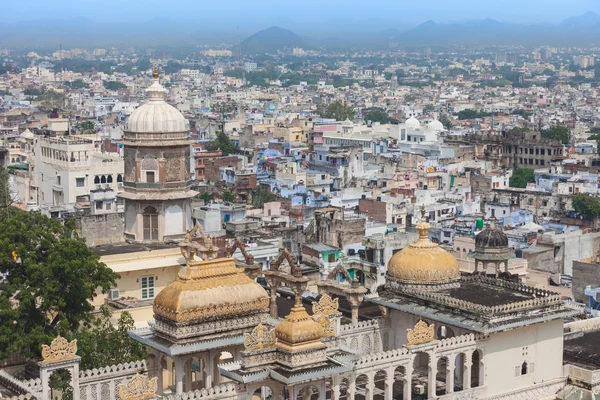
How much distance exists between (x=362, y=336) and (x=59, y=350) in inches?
289

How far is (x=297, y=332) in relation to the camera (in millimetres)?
20125

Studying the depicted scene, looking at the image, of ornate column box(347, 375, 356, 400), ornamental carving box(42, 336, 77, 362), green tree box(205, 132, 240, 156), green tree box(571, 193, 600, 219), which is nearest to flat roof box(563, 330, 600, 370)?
ornate column box(347, 375, 356, 400)

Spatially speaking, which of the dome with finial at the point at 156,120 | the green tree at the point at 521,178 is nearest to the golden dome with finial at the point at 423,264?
the dome with finial at the point at 156,120

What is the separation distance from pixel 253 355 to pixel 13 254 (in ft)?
24.9

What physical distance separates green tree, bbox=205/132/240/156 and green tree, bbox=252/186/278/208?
2417 centimetres

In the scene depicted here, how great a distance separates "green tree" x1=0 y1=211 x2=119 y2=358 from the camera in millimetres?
24281

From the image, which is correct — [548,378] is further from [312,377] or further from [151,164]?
[151,164]

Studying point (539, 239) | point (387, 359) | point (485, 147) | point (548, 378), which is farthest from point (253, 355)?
point (485, 147)

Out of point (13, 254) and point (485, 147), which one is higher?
point (13, 254)

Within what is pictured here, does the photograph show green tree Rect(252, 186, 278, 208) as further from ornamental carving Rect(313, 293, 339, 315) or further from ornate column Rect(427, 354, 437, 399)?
ornate column Rect(427, 354, 437, 399)

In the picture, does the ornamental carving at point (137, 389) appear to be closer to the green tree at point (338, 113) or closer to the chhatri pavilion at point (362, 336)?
the chhatri pavilion at point (362, 336)

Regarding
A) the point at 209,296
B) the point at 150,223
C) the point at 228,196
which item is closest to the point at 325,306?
the point at 209,296

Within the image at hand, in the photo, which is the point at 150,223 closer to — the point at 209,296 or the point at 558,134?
the point at 209,296

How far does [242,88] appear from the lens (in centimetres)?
19462
